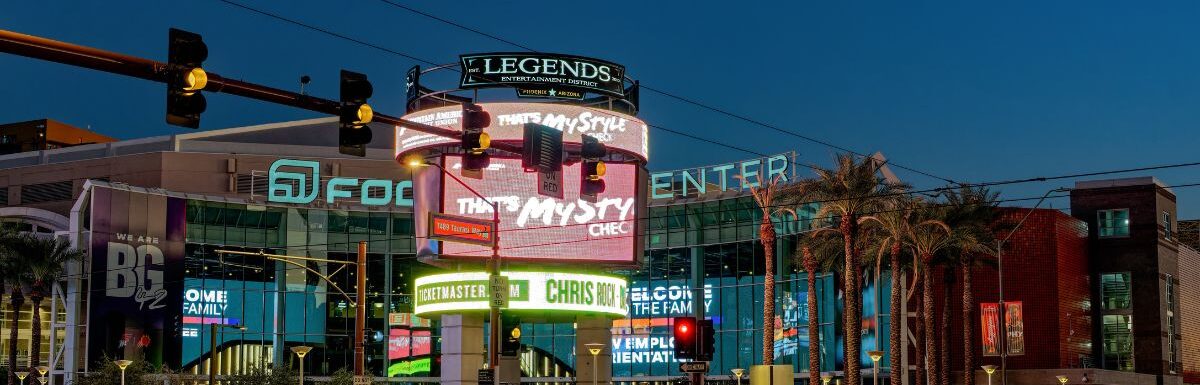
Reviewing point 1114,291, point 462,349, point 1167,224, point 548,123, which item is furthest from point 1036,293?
point 462,349

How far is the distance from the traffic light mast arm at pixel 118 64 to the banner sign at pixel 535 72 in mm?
35887

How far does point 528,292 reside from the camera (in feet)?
190

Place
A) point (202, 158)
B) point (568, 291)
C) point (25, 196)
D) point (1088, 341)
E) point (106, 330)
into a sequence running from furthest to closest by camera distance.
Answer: point (25, 196), point (202, 158), point (1088, 341), point (106, 330), point (568, 291)

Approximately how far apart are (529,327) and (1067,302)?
2980 cm

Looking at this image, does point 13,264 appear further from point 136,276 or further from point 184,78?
point 184,78

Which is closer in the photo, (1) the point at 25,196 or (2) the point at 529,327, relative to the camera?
(2) the point at 529,327

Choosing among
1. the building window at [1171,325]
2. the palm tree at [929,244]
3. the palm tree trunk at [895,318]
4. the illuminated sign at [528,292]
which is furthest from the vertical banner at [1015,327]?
the illuminated sign at [528,292]

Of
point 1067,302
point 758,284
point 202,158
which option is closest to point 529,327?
point 758,284

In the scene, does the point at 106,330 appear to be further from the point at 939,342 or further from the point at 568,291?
the point at 939,342

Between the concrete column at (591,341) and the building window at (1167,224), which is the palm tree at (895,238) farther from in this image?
the building window at (1167,224)

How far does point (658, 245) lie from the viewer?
8119cm

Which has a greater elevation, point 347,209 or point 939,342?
point 347,209

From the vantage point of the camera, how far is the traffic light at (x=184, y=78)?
18.3 m

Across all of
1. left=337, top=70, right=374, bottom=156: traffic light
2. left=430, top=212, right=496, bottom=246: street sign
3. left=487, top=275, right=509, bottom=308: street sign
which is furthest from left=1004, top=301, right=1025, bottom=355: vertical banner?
left=337, top=70, right=374, bottom=156: traffic light
